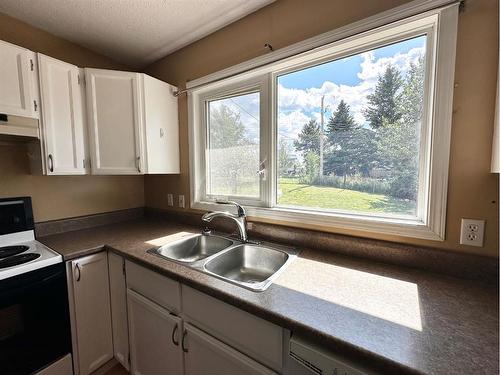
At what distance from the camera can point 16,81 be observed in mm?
1292

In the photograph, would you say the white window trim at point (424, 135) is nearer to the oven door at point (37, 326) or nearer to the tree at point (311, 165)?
the tree at point (311, 165)

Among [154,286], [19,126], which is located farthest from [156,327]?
[19,126]

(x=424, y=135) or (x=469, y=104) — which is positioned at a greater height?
(x=469, y=104)

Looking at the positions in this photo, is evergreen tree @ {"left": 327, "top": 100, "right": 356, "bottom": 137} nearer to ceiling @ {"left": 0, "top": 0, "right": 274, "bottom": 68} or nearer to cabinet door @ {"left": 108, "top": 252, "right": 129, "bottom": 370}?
ceiling @ {"left": 0, "top": 0, "right": 274, "bottom": 68}

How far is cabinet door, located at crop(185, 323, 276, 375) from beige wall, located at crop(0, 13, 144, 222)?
148cm

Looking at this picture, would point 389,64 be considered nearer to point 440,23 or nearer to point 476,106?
point 440,23

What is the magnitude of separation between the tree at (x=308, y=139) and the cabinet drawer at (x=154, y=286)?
3.49 feet

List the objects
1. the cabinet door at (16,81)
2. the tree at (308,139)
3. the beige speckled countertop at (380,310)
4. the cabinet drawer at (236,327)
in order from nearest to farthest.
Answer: the beige speckled countertop at (380,310), the cabinet drawer at (236,327), the cabinet door at (16,81), the tree at (308,139)

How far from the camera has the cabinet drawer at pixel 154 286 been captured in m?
1.09

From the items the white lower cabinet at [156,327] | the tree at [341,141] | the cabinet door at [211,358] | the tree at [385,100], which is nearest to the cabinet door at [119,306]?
the white lower cabinet at [156,327]

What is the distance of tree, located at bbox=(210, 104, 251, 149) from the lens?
172cm

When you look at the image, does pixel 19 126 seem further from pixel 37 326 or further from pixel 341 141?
pixel 341 141

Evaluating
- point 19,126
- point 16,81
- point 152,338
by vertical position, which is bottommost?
point 152,338

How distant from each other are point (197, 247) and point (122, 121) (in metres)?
1.10
